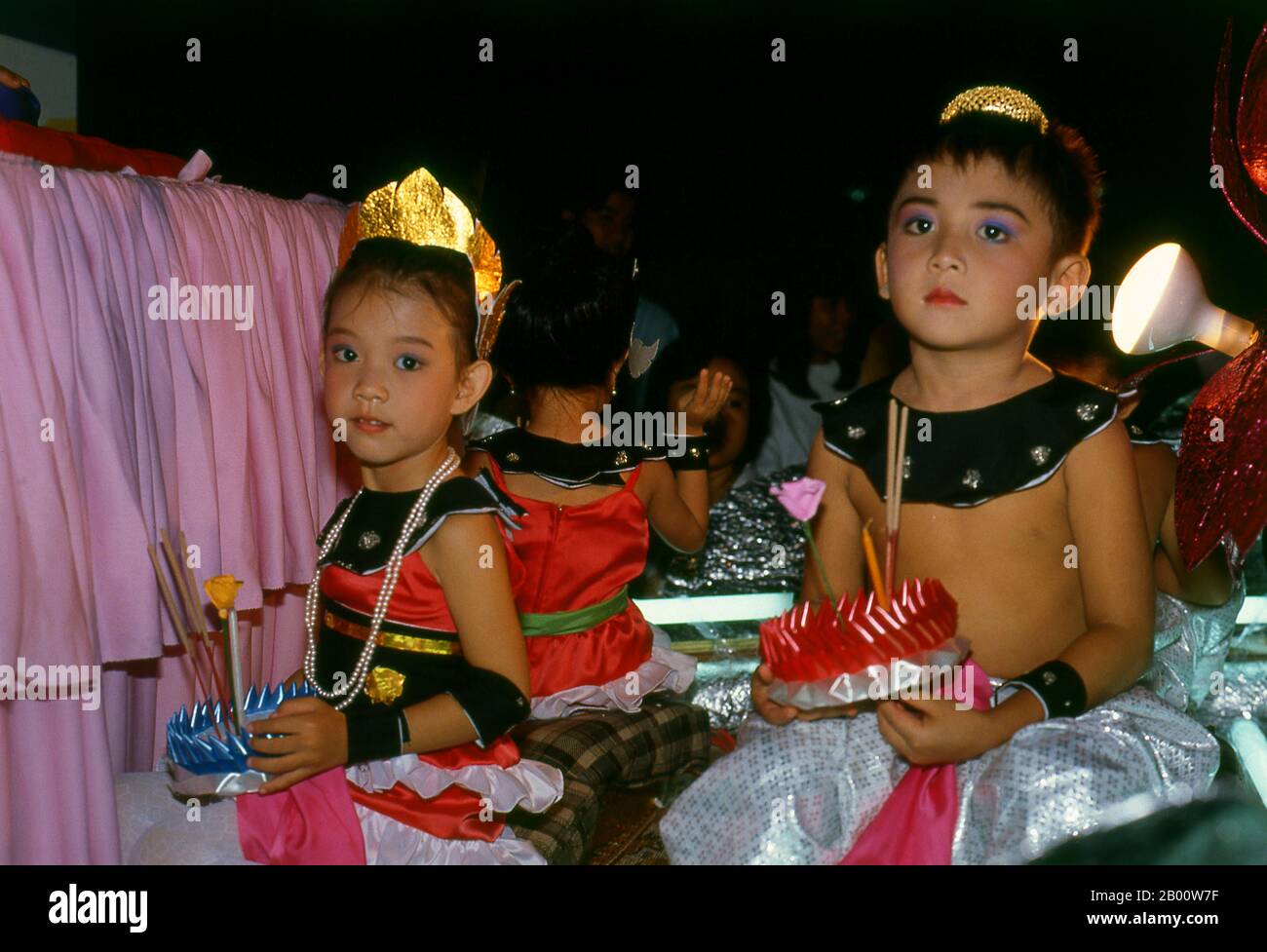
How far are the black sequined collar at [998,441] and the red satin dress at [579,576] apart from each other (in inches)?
24.4

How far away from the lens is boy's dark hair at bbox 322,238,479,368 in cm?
142

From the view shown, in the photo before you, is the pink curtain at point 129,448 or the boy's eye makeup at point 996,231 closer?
the boy's eye makeup at point 996,231

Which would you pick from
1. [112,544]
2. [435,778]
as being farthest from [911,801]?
[112,544]

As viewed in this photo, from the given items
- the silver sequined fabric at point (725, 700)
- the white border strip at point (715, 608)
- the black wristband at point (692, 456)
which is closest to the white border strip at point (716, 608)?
the white border strip at point (715, 608)

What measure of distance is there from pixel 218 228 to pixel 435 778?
0.96m

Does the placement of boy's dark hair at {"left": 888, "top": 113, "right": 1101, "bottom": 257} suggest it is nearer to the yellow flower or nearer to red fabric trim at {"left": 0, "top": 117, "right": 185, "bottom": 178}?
the yellow flower

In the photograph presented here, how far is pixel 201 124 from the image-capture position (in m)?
2.98

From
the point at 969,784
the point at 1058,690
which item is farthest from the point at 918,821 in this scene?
the point at 1058,690

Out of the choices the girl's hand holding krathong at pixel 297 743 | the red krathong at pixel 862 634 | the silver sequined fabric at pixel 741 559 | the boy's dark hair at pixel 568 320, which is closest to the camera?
the red krathong at pixel 862 634

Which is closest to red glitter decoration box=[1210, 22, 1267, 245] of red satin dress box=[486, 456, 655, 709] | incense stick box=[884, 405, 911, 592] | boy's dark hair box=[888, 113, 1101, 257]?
boy's dark hair box=[888, 113, 1101, 257]

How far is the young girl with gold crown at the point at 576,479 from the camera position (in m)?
1.89

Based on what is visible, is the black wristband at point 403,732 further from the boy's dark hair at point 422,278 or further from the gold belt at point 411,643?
the boy's dark hair at point 422,278

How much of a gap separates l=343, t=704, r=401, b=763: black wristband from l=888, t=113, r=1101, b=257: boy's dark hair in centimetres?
81

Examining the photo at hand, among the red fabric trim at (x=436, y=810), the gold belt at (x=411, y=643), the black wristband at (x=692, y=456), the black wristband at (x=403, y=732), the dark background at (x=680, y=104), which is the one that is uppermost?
the dark background at (x=680, y=104)
